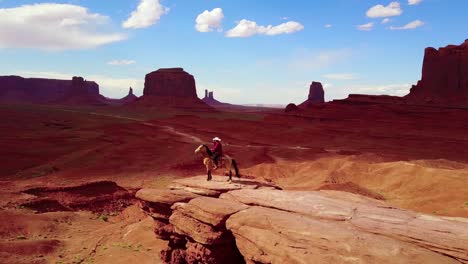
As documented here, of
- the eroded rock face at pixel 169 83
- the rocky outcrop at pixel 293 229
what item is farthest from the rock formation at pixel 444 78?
the eroded rock face at pixel 169 83

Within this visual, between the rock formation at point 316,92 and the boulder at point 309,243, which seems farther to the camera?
the rock formation at point 316,92

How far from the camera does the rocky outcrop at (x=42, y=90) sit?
153375 mm

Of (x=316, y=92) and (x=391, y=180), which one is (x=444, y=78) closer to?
(x=391, y=180)

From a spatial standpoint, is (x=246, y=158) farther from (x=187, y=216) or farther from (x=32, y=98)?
(x=32, y=98)

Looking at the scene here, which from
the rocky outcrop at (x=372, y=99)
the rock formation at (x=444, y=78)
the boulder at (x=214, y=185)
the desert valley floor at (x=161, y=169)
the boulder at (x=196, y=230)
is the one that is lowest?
the desert valley floor at (x=161, y=169)

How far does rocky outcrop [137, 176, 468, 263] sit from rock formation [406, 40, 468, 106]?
6869 centimetres

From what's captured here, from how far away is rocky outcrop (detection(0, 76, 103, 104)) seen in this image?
503 ft

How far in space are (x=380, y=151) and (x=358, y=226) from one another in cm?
3491

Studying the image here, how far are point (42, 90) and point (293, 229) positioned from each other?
179185 mm

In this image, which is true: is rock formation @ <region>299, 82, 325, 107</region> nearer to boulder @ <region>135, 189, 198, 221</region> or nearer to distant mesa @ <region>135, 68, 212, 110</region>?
distant mesa @ <region>135, 68, 212, 110</region>

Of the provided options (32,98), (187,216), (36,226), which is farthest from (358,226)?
(32,98)

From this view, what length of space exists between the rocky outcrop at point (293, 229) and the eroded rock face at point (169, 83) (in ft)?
424

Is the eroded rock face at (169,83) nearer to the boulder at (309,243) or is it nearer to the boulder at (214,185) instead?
the boulder at (214,185)

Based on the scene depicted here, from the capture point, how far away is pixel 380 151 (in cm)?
4097
